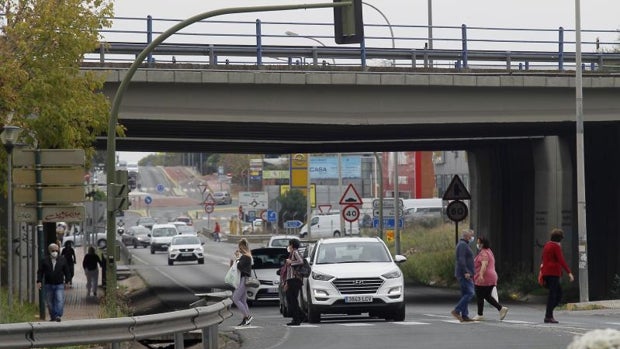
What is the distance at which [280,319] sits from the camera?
90.3ft

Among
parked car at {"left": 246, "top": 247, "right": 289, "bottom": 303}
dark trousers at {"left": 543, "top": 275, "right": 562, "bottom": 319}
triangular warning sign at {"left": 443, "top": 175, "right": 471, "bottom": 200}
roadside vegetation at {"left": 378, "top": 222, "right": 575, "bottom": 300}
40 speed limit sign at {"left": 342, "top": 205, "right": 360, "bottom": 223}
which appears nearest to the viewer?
dark trousers at {"left": 543, "top": 275, "right": 562, "bottom": 319}

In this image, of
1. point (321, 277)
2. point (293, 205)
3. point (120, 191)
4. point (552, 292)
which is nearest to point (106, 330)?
point (552, 292)

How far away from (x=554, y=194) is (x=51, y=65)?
60.1 feet

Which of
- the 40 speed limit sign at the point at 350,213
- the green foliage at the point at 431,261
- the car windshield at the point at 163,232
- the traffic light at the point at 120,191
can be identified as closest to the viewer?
the traffic light at the point at 120,191

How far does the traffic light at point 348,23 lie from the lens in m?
21.5

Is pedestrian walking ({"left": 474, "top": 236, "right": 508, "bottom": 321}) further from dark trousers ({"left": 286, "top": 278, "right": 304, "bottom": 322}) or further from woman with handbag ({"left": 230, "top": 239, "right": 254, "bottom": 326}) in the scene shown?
woman with handbag ({"left": 230, "top": 239, "right": 254, "bottom": 326})

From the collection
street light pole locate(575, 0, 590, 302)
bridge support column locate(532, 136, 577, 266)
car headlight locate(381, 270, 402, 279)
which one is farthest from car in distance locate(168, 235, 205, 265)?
car headlight locate(381, 270, 402, 279)

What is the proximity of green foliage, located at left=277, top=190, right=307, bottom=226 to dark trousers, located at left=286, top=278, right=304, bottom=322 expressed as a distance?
290 feet

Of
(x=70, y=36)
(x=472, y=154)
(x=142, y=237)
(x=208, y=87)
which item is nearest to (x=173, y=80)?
(x=208, y=87)

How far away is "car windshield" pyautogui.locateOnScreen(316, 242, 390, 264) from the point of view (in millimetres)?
24438

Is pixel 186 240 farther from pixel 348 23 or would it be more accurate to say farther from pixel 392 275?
pixel 348 23

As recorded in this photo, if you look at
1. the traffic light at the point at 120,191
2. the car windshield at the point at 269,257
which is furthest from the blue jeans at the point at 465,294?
the car windshield at the point at 269,257

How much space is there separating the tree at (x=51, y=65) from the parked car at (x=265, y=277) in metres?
9.39

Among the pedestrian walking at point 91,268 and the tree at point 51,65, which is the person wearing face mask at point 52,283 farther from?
the pedestrian walking at point 91,268
